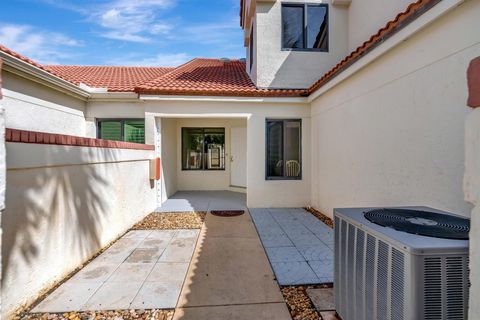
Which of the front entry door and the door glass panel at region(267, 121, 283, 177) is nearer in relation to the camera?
the door glass panel at region(267, 121, 283, 177)

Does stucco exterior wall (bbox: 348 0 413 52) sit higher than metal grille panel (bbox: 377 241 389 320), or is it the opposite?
stucco exterior wall (bbox: 348 0 413 52)

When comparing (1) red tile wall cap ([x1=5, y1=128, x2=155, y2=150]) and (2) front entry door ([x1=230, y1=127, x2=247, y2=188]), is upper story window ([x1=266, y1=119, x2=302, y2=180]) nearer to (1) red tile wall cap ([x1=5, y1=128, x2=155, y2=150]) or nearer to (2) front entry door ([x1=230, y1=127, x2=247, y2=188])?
(2) front entry door ([x1=230, y1=127, x2=247, y2=188])

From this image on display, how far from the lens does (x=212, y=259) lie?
414 cm

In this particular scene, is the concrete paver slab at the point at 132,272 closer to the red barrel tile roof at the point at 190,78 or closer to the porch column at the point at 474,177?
the porch column at the point at 474,177

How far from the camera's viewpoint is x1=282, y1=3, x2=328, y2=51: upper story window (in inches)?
330

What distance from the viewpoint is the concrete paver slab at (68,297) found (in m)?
2.87

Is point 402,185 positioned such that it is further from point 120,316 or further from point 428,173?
point 120,316

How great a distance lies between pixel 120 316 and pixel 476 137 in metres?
3.55

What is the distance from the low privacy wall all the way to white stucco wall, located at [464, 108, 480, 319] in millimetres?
3907

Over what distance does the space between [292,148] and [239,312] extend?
18.9ft

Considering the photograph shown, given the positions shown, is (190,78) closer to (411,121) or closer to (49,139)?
(49,139)

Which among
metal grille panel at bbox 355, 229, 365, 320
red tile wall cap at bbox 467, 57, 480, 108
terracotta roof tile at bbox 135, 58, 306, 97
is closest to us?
red tile wall cap at bbox 467, 57, 480, 108

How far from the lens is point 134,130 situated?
8.25 metres

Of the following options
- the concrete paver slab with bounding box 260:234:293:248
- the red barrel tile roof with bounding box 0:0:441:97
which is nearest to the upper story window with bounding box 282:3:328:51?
the red barrel tile roof with bounding box 0:0:441:97
